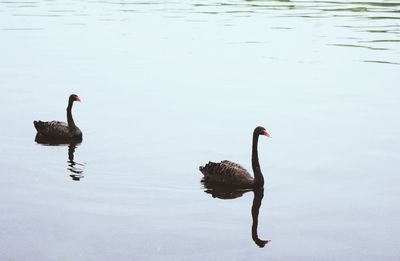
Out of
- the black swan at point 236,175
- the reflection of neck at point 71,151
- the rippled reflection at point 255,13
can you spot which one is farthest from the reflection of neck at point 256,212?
the rippled reflection at point 255,13

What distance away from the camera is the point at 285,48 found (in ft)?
115

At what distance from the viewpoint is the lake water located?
11625 mm

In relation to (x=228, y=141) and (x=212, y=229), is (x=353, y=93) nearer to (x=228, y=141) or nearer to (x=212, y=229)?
(x=228, y=141)

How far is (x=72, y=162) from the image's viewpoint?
1598cm

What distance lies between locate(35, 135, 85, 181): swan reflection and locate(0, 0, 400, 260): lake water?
0.29ft

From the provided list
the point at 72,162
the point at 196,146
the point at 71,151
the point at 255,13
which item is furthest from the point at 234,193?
the point at 255,13

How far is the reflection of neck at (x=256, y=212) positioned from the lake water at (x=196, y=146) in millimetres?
61

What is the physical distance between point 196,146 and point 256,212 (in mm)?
4760

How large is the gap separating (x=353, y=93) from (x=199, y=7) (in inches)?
1510

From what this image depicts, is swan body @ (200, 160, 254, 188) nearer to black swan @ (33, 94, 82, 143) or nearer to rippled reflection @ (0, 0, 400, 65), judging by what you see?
black swan @ (33, 94, 82, 143)

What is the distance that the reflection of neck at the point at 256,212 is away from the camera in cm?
1158

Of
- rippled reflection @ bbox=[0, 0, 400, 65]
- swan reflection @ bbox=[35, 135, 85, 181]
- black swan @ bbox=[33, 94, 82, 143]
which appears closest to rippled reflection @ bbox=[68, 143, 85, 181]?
swan reflection @ bbox=[35, 135, 85, 181]

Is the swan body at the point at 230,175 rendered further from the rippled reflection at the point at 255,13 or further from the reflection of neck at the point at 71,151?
the rippled reflection at the point at 255,13

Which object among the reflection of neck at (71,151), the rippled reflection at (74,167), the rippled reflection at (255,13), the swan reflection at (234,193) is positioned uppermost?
the swan reflection at (234,193)
